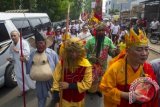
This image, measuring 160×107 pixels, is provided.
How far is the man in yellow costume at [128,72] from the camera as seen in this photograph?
3.45 m

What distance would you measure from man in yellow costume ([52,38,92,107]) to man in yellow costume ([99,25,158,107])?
0.76 metres

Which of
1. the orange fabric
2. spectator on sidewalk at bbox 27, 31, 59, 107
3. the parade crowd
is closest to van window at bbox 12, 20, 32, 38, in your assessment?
the parade crowd

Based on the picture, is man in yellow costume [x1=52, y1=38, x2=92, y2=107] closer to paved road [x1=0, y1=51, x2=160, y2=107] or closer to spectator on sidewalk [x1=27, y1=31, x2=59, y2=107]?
spectator on sidewalk [x1=27, y1=31, x2=59, y2=107]

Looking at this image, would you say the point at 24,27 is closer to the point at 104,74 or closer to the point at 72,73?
the point at 72,73

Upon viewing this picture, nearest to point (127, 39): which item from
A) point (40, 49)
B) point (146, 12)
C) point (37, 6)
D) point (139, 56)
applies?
point (139, 56)

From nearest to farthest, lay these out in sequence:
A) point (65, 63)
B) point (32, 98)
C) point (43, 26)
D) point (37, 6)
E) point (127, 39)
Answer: point (127, 39)
point (65, 63)
point (32, 98)
point (43, 26)
point (37, 6)

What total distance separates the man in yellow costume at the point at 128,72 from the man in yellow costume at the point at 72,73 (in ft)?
2.48

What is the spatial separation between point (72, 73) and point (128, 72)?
1011mm

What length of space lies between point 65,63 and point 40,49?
1.29m

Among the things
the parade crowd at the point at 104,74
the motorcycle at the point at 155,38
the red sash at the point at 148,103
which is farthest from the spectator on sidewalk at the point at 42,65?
the motorcycle at the point at 155,38

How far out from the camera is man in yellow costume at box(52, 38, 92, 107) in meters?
4.21

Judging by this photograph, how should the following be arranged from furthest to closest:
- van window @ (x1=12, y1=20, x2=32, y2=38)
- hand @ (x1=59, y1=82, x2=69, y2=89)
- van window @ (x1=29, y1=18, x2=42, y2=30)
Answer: van window @ (x1=29, y1=18, x2=42, y2=30) < van window @ (x1=12, y1=20, x2=32, y2=38) < hand @ (x1=59, y1=82, x2=69, y2=89)

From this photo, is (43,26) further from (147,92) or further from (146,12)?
(146,12)

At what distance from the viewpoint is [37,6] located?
Result: 24.4m
